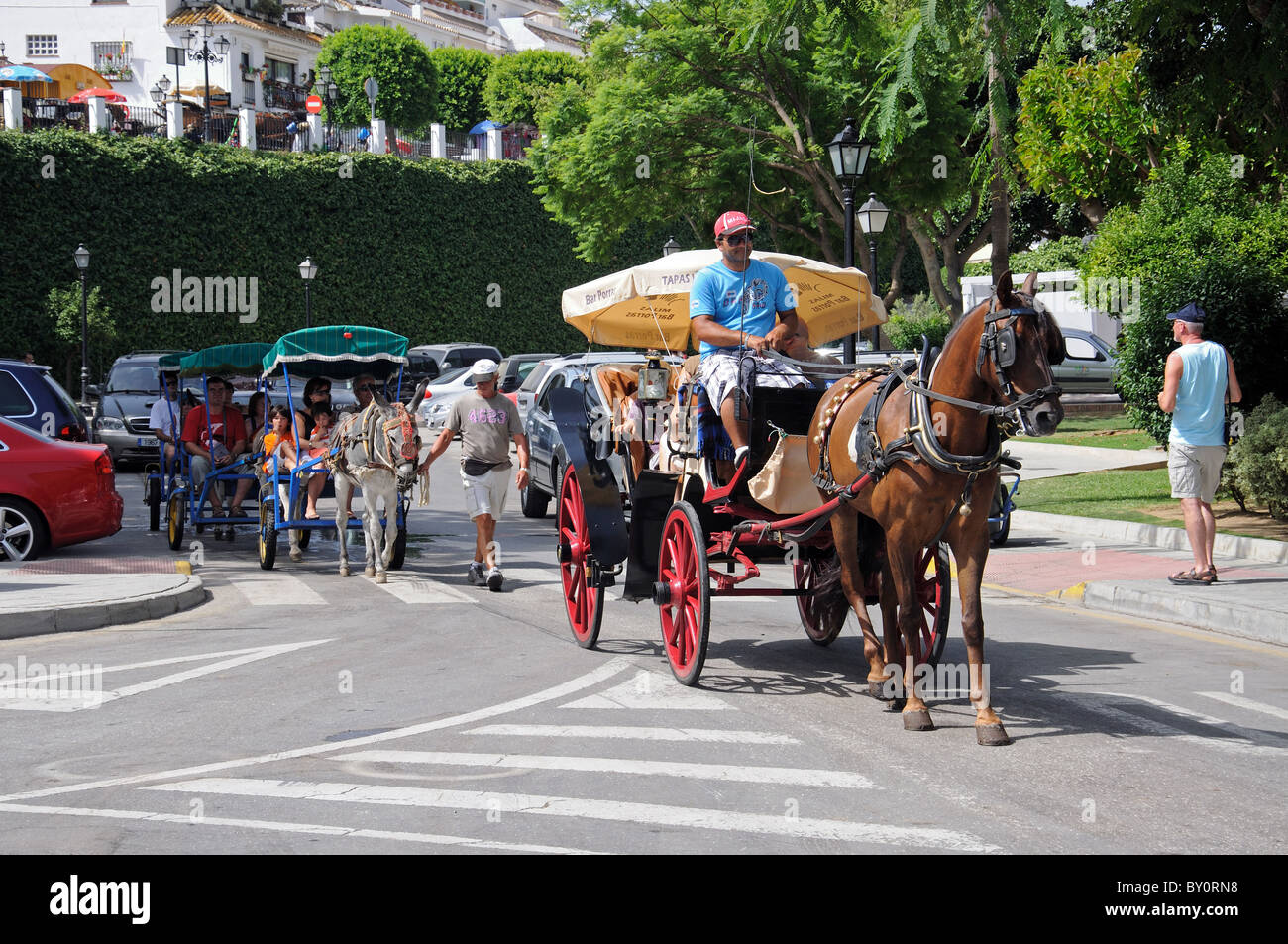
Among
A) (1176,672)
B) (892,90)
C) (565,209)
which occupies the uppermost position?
(565,209)

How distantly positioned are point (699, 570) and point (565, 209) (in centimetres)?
2994

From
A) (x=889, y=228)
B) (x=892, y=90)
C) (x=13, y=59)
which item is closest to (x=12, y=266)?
(x=889, y=228)

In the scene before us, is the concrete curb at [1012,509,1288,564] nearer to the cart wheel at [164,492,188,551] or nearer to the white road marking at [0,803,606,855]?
the cart wheel at [164,492,188,551]

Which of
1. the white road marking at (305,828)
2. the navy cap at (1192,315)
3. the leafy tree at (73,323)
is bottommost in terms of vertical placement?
the white road marking at (305,828)

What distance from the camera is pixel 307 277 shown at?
39.8 metres

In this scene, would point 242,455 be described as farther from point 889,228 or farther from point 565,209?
point 889,228

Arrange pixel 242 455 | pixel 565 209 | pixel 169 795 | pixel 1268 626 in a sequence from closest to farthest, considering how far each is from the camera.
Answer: pixel 169 795, pixel 1268 626, pixel 242 455, pixel 565 209

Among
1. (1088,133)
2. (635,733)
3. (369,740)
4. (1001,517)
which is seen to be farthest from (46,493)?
(1088,133)

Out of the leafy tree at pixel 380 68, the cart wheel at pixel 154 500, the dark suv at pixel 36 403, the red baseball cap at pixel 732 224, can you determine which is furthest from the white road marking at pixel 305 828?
the leafy tree at pixel 380 68

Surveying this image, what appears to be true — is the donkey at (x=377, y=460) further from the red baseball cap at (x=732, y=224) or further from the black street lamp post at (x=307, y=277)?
the black street lamp post at (x=307, y=277)

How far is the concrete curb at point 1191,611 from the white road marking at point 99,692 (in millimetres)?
6454

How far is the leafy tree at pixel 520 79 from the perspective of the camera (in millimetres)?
85500

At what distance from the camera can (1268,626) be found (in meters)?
10.2

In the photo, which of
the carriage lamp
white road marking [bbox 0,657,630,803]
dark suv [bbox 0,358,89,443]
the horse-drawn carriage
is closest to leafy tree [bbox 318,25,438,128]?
dark suv [bbox 0,358,89,443]
